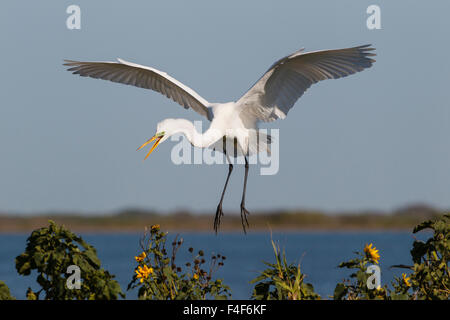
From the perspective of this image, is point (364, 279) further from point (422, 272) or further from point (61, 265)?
point (61, 265)

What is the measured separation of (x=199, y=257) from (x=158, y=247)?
40cm

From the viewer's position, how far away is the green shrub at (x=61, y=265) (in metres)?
4.83

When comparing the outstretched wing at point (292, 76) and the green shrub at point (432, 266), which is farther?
the outstretched wing at point (292, 76)

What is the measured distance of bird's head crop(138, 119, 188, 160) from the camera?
25.6 ft

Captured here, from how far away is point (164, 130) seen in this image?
25.7 ft

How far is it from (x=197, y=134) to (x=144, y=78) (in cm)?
172

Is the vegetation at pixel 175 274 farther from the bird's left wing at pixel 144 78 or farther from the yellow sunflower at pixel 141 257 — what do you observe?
the bird's left wing at pixel 144 78

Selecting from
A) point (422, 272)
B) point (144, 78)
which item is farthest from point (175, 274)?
point (144, 78)

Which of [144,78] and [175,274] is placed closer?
[175,274]

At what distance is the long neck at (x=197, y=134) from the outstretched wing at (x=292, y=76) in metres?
0.61

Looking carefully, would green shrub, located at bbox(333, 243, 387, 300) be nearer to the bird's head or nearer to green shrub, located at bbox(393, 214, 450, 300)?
green shrub, located at bbox(393, 214, 450, 300)

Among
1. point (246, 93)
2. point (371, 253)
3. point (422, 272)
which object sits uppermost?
point (246, 93)

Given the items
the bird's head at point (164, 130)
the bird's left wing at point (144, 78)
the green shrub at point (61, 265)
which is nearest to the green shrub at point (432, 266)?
the green shrub at point (61, 265)
